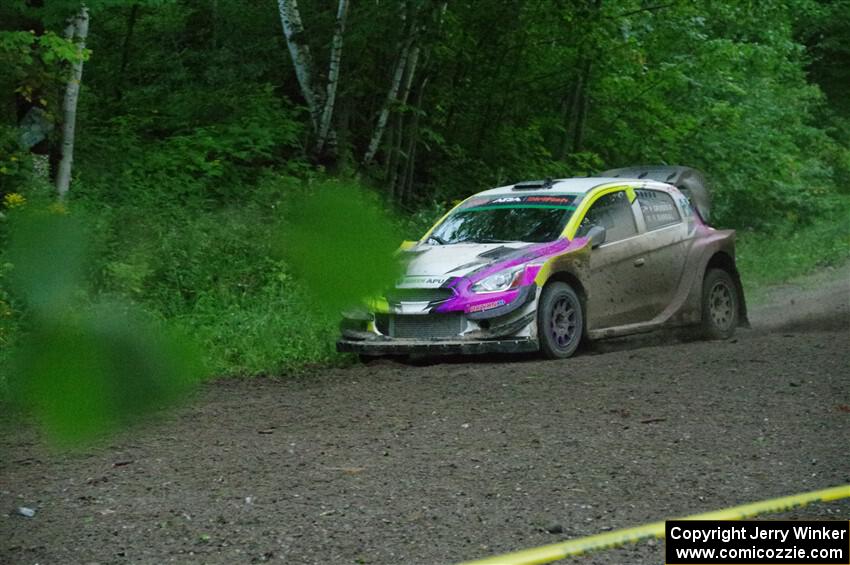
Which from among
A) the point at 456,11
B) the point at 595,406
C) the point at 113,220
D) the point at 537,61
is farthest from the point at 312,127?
the point at 537,61

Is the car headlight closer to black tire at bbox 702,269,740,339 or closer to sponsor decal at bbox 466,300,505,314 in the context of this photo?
sponsor decal at bbox 466,300,505,314

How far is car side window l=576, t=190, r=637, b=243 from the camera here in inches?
425

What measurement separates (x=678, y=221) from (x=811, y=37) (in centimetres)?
2770

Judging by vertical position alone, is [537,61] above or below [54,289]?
above

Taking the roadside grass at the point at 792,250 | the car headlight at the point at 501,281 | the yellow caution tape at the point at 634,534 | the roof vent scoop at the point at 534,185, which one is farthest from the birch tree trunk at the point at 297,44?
the yellow caution tape at the point at 634,534

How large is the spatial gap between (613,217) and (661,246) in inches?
23.6

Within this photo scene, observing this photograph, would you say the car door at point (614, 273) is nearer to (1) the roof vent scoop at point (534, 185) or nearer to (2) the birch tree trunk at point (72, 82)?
(1) the roof vent scoop at point (534, 185)

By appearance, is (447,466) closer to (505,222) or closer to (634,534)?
(634,534)

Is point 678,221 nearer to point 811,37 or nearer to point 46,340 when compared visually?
point 46,340

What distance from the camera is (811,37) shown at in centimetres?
3700

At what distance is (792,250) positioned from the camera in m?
23.2

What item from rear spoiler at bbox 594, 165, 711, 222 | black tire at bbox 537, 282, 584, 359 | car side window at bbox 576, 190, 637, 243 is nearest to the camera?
black tire at bbox 537, 282, 584, 359

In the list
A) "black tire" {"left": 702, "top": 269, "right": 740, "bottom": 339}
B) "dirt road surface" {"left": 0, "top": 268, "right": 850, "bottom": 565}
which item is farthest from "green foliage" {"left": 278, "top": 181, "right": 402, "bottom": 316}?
"black tire" {"left": 702, "top": 269, "right": 740, "bottom": 339}

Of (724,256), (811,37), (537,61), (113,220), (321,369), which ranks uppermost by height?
(811,37)
